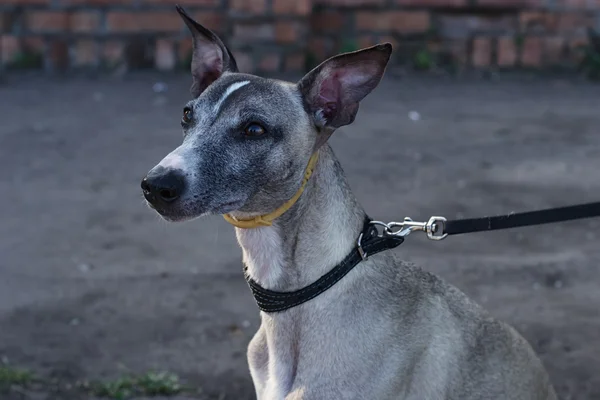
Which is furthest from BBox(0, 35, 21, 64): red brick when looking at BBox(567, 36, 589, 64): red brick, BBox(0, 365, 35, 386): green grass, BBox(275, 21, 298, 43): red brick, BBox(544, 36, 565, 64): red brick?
BBox(0, 365, 35, 386): green grass

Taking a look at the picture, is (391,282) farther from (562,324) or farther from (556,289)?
(556,289)

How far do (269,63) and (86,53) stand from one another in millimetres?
2101

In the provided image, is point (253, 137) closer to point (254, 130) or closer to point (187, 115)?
point (254, 130)

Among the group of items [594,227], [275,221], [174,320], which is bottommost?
[594,227]

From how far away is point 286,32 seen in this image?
10594 mm

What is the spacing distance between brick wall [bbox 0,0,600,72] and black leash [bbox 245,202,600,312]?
7.15 metres

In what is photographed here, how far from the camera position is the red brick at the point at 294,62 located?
1065 centimetres

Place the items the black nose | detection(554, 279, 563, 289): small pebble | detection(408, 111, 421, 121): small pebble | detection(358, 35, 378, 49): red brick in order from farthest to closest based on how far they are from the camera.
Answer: detection(358, 35, 378, 49): red brick < detection(408, 111, 421, 121): small pebble < detection(554, 279, 563, 289): small pebble < the black nose

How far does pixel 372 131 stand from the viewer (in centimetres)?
926

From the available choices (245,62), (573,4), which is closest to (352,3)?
(245,62)

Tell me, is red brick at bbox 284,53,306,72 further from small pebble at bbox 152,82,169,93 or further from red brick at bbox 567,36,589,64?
red brick at bbox 567,36,589,64

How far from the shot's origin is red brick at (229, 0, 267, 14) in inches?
408

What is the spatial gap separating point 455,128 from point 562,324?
4166 millimetres

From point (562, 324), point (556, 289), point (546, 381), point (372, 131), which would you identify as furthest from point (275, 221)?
point (372, 131)
